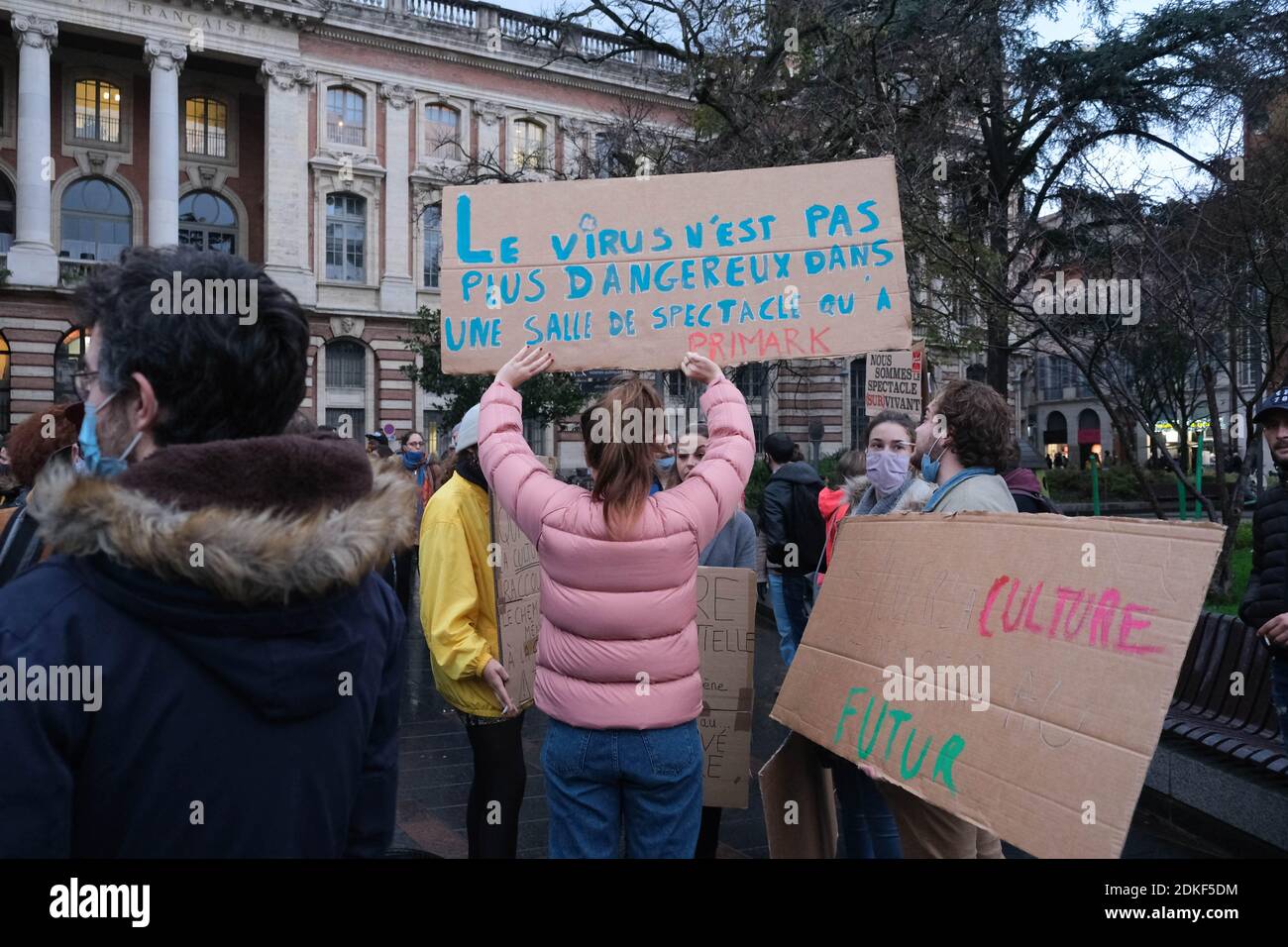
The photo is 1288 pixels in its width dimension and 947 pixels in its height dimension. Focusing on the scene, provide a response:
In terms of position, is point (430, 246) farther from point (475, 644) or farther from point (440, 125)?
point (475, 644)

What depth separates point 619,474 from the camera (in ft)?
8.27

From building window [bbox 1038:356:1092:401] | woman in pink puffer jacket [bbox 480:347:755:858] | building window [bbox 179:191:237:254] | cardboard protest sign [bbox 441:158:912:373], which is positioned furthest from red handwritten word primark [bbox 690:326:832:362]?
building window [bbox 1038:356:1092:401]

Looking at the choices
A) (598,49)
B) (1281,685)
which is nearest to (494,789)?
(1281,685)

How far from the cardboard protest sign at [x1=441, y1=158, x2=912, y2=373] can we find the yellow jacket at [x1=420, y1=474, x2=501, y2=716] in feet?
2.15

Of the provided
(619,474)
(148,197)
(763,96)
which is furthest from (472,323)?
(148,197)

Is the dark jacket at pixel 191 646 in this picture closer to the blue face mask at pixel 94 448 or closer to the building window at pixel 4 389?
the blue face mask at pixel 94 448

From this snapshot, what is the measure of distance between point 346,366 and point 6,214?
1082 cm

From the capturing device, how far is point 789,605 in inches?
282

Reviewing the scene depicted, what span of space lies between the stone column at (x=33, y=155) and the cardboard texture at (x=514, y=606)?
100 ft

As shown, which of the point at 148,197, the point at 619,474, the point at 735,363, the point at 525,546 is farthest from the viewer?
the point at 148,197

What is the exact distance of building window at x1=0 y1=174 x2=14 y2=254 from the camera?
29.8 metres

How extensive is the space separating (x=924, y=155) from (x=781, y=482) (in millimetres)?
6158

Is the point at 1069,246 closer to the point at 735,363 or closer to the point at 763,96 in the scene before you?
the point at 763,96
